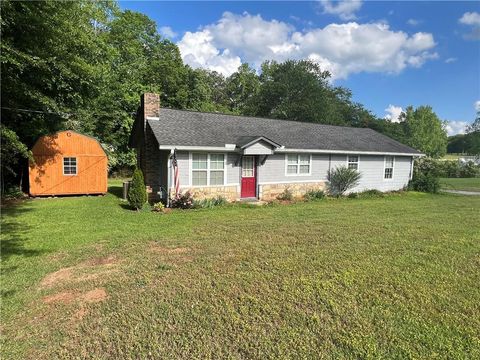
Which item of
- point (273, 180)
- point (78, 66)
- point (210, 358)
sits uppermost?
point (78, 66)

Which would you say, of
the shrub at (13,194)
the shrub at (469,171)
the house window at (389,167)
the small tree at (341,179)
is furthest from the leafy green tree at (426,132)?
the shrub at (13,194)

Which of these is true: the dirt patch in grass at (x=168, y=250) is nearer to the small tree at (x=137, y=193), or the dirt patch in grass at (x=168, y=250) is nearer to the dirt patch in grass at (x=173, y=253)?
the dirt patch in grass at (x=173, y=253)

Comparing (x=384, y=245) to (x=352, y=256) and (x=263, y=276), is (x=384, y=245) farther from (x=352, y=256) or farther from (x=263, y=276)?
(x=263, y=276)

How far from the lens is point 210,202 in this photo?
39.3 ft

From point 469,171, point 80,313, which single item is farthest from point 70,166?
point 469,171

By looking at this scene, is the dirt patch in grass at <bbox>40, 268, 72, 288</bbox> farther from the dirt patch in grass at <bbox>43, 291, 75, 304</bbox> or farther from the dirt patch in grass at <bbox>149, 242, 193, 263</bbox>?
the dirt patch in grass at <bbox>149, 242, 193, 263</bbox>

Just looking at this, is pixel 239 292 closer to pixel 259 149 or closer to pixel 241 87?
pixel 259 149

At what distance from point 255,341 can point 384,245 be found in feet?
14.8

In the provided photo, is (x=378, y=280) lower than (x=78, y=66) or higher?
lower

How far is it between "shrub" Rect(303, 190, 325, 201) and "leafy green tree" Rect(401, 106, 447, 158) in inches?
1912

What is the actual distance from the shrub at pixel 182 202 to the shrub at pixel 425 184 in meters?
14.9

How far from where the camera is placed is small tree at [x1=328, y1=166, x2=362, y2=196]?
52.4 feet

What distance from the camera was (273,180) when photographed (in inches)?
→ 562

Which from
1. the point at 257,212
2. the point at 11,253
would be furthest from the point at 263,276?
the point at 257,212
